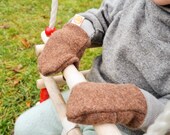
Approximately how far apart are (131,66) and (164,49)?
130mm

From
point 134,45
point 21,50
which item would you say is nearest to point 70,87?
point 134,45

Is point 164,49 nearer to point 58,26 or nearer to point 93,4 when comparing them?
point 58,26

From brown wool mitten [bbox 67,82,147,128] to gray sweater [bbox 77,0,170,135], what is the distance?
0.17 feet

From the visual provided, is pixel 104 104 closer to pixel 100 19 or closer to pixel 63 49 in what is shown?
pixel 63 49

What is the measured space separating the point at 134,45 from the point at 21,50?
4.29 feet

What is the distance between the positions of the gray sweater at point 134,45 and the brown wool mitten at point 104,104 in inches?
2.0

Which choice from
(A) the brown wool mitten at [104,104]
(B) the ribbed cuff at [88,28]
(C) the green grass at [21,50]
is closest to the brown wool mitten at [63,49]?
(B) the ribbed cuff at [88,28]

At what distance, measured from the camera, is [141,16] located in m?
1.09

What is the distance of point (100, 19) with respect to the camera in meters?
1.24

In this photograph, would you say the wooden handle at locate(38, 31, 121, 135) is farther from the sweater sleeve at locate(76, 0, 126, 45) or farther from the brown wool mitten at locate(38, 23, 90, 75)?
the sweater sleeve at locate(76, 0, 126, 45)

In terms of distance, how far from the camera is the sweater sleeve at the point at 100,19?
1.21m

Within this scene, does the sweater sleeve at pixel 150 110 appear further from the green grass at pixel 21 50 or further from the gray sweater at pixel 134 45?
the green grass at pixel 21 50

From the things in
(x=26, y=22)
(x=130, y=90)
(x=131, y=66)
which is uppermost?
(x=130, y=90)

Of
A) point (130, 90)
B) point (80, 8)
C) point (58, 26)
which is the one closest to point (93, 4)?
point (80, 8)
